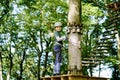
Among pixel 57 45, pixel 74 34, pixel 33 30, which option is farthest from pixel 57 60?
pixel 33 30

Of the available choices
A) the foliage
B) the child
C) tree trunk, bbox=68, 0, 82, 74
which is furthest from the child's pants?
the foliage

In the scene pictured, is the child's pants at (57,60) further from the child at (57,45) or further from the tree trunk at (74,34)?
the tree trunk at (74,34)

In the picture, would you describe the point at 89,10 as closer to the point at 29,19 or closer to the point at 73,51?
the point at 29,19

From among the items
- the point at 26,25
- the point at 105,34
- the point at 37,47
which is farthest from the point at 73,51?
the point at 37,47

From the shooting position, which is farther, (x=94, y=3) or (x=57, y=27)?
(x=94, y=3)

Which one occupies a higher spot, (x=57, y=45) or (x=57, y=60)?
(x=57, y=45)

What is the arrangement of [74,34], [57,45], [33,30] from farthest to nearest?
[33,30], [57,45], [74,34]

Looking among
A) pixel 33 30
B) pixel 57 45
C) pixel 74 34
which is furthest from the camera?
pixel 33 30

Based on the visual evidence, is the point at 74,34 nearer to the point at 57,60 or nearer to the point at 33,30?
the point at 57,60

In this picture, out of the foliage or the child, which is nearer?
the child

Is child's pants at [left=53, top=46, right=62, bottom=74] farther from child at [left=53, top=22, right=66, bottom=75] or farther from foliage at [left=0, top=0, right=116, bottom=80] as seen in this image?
foliage at [left=0, top=0, right=116, bottom=80]

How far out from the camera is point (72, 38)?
684 centimetres

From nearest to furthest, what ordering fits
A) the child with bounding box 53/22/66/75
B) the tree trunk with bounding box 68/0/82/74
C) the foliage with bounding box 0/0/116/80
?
the tree trunk with bounding box 68/0/82/74 → the child with bounding box 53/22/66/75 → the foliage with bounding box 0/0/116/80

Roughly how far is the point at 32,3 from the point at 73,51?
1473 centimetres
